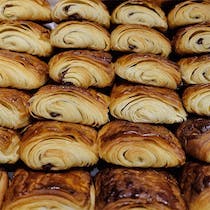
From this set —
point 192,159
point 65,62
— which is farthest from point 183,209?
point 65,62

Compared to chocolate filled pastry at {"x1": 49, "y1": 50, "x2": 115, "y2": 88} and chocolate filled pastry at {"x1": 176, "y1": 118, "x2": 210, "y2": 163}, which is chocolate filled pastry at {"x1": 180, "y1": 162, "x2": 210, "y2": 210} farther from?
chocolate filled pastry at {"x1": 49, "y1": 50, "x2": 115, "y2": 88}

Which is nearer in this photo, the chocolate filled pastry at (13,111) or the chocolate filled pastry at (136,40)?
the chocolate filled pastry at (13,111)

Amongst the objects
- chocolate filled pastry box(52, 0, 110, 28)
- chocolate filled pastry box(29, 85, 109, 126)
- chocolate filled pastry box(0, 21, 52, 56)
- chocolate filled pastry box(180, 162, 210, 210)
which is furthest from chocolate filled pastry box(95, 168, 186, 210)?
chocolate filled pastry box(52, 0, 110, 28)

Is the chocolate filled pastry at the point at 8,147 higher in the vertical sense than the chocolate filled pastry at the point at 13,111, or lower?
lower

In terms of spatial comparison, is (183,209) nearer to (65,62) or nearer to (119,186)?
(119,186)

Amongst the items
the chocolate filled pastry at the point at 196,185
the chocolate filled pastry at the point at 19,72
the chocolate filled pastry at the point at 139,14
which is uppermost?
the chocolate filled pastry at the point at 139,14

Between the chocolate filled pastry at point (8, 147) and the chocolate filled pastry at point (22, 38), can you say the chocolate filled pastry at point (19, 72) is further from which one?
the chocolate filled pastry at point (8, 147)

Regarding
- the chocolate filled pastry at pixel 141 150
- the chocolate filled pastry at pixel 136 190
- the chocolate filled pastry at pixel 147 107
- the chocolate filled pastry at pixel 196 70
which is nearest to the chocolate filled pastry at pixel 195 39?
the chocolate filled pastry at pixel 196 70

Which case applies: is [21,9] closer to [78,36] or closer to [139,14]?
[78,36]
